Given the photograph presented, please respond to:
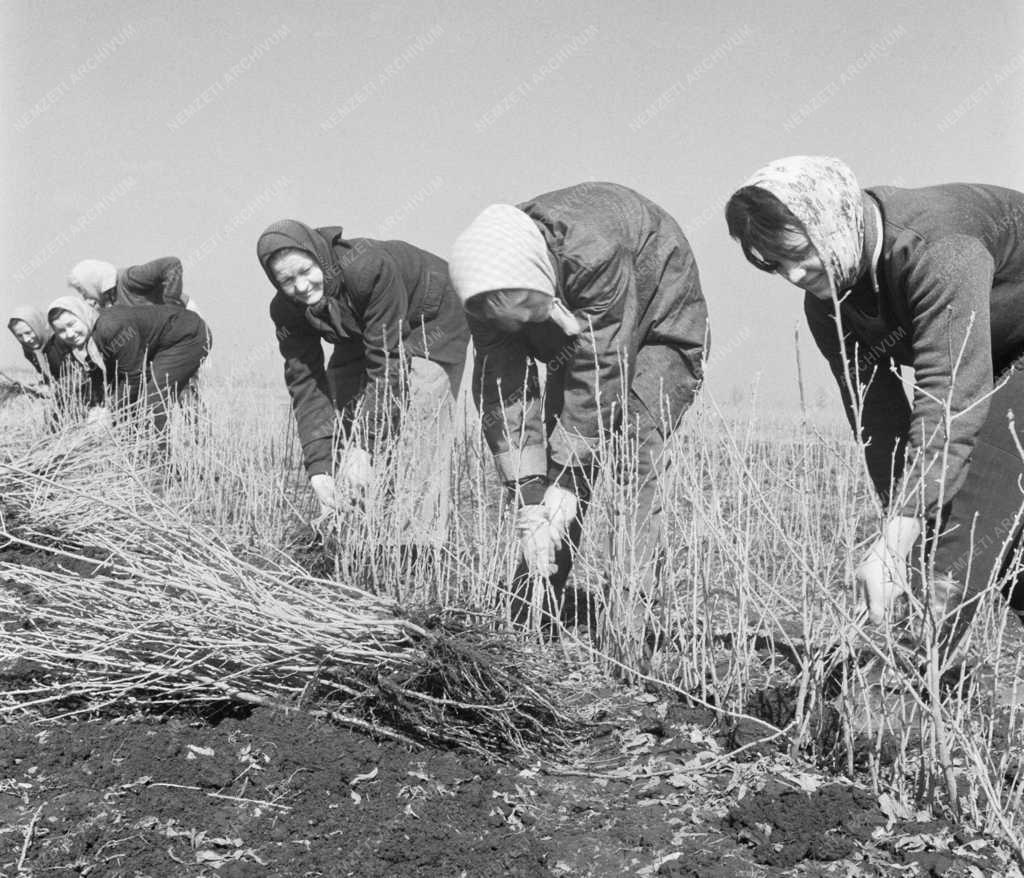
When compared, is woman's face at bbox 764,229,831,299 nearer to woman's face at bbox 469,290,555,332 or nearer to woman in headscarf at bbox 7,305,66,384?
woman's face at bbox 469,290,555,332

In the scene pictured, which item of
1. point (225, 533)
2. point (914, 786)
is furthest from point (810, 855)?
point (225, 533)

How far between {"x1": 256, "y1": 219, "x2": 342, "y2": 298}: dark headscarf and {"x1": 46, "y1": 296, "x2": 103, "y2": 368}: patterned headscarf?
241 centimetres

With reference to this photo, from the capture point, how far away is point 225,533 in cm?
369

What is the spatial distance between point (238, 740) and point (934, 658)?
1.15 metres

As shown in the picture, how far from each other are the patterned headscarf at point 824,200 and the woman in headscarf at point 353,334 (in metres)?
1.38

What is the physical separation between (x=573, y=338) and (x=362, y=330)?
1.12 meters

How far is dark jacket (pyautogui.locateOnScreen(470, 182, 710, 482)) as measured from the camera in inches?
87.8

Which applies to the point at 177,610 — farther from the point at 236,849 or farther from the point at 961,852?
the point at 961,852

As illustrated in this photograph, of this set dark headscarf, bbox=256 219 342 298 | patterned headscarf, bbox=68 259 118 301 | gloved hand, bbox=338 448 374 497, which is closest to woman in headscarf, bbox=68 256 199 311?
patterned headscarf, bbox=68 259 118 301

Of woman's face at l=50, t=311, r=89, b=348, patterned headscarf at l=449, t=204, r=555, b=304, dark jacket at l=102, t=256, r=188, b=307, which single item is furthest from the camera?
dark jacket at l=102, t=256, r=188, b=307

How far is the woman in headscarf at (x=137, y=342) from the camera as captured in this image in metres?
4.93

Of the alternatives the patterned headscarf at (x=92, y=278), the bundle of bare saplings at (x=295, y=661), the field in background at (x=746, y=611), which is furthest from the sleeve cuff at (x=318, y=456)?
the patterned headscarf at (x=92, y=278)

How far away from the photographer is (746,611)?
2.50 metres

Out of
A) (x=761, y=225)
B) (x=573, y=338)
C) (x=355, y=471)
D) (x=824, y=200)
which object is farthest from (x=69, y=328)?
(x=824, y=200)
